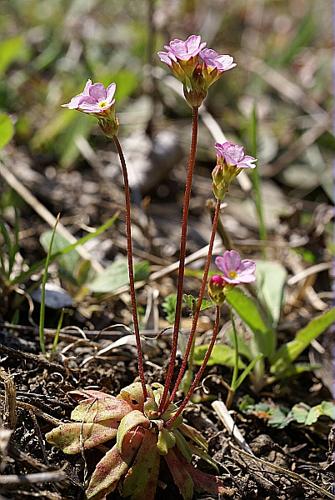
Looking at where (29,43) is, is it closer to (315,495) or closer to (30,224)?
(30,224)

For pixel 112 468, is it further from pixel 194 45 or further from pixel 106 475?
pixel 194 45

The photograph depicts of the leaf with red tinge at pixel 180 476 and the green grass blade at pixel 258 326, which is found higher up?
the green grass blade at pixel 258 326

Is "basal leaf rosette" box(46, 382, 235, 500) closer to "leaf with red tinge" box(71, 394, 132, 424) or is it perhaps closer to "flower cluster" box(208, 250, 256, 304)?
"leaf with red tinge" box(71, 394, 132, 424)

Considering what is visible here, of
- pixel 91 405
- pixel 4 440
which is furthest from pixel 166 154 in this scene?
pixel 4 440

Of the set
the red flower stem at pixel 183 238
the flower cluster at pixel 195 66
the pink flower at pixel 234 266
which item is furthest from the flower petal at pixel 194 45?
the pink flower at pixel 234 266

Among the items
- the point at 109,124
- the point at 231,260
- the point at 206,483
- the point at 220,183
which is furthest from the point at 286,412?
the point at 109,124

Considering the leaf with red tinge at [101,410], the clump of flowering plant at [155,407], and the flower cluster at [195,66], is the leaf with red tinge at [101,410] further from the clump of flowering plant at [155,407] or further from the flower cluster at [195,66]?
the flower cluster at [195,66]

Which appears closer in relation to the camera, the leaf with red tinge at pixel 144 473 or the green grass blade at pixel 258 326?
the leaf with red tinge at pixel 144 473
